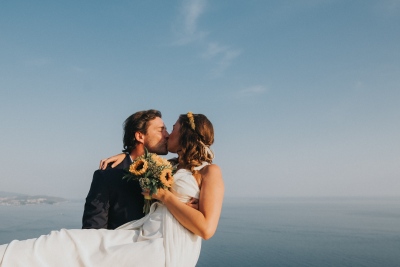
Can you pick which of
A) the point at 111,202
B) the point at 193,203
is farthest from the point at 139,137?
the point at 193,203

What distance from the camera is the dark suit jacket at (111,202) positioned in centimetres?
348

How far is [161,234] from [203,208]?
0.45 m

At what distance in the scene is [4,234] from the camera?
252 ft

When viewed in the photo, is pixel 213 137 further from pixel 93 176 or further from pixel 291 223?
pixel 291 223

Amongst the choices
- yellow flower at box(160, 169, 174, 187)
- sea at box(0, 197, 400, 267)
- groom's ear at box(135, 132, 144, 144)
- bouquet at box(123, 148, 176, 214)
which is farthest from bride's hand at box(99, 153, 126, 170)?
sea at box(0, 197, 400, 267)

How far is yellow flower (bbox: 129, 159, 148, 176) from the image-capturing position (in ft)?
11.2

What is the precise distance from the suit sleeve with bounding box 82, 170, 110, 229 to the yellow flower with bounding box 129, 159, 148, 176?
358mm

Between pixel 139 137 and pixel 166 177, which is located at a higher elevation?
pixel 139 137

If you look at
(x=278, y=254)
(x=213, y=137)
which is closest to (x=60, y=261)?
(x=213, y=137)

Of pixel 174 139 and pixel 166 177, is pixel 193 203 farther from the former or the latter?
pixel 174 139

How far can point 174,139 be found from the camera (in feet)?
13.4

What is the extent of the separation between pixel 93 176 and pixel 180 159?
3.01 feet

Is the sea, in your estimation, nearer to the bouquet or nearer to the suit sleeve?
the suit sleeve

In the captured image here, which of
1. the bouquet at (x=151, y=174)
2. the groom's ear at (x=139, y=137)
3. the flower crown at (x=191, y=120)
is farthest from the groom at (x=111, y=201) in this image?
the flower crown at (x=191, y=120)
